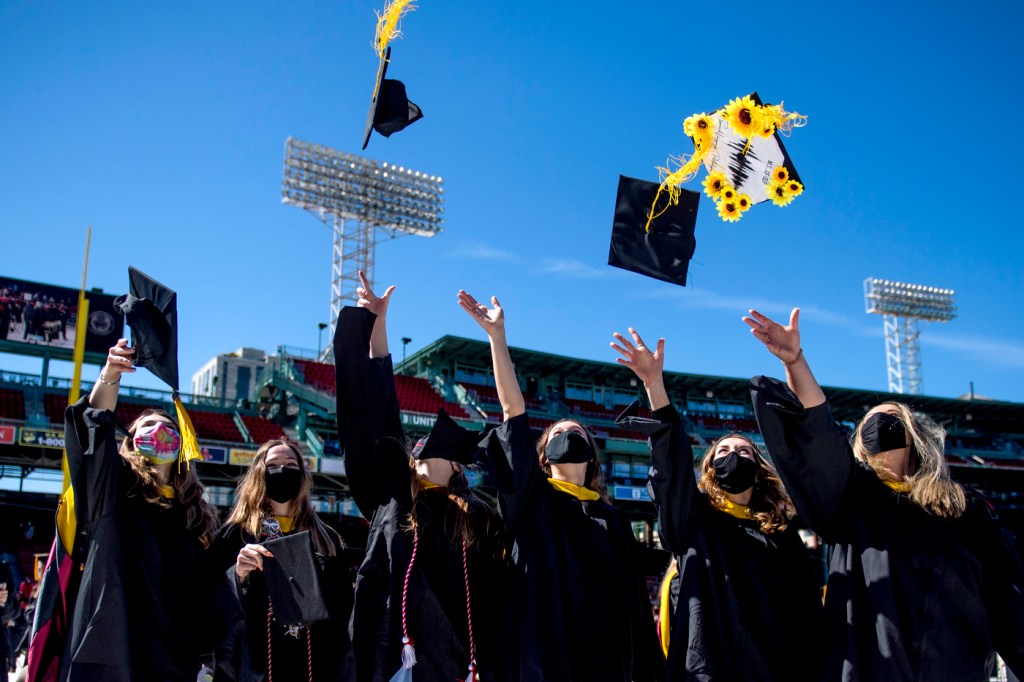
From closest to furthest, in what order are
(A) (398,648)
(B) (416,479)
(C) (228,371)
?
(A) (398,648)
(B) (416,479)
(C) (228,371)

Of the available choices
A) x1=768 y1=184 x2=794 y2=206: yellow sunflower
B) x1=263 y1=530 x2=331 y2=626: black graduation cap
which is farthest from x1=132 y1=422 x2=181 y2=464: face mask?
x1=768 y1=184 x2=794 y2=206: yellow sunflower

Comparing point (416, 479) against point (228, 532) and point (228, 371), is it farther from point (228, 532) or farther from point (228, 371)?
point (228, 371)

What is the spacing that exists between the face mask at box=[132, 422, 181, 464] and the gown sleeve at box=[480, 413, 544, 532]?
5.19 feet

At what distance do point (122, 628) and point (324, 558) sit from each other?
3.17ft

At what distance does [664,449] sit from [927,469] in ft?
3.97

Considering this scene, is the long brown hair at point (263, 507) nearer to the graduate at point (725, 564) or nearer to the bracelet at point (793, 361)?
the graduate at point (725, 564)

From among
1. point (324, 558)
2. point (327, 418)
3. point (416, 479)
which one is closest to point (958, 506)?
point (416, 479)

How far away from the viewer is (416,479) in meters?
4.43

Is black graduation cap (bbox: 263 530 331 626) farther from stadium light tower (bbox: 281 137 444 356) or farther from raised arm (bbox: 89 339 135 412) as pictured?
stadium light tower (bbox: 281 137 444 356)

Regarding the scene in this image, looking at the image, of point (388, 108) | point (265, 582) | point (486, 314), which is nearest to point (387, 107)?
point (388, 108)

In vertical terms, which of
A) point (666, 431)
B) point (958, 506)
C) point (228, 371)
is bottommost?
point (958, 506)

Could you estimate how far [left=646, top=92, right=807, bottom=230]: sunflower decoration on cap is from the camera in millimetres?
4926

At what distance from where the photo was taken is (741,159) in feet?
16.4

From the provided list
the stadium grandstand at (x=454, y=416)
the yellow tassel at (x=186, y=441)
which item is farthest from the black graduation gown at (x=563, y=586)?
the stadium grandstand at (x=454, y=416)
